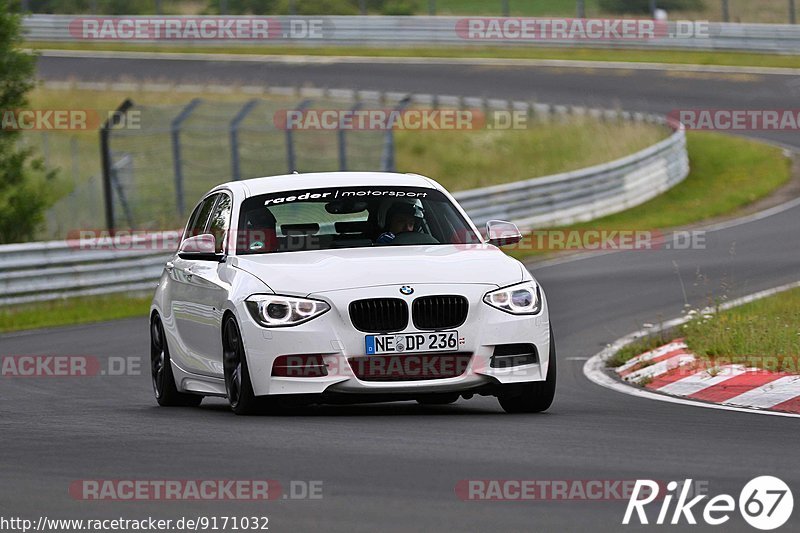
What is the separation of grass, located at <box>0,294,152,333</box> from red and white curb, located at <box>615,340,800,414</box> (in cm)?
923

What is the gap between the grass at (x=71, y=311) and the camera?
66.0 ft

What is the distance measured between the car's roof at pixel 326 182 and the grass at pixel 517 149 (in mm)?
22970

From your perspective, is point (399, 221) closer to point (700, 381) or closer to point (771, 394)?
point (700, 381)

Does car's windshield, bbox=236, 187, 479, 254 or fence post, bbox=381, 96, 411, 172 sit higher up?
car's windshield, bbox=236, 187, 479, 254

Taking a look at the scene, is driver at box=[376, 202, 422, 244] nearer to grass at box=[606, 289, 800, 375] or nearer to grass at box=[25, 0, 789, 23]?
grass at box=[606, 289, 800, 375]

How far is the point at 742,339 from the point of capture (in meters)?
12.1

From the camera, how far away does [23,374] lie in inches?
574

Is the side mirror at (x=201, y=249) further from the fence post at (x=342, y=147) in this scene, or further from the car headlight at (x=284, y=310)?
the fence post at (x=342, y=147)

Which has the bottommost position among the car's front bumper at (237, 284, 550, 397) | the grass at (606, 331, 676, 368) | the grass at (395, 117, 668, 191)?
the grass at (395, 117, 668, 191)

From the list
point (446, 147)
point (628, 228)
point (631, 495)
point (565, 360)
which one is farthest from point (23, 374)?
point (446, 147)

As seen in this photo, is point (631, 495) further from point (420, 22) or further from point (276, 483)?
point (420, 22)

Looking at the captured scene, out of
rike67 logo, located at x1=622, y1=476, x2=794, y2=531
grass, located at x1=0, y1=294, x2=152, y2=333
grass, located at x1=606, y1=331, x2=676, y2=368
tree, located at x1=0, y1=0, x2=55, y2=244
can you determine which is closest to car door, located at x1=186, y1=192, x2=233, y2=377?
rike67 logo, located at x1=622, y1=476, x2=794, y2=531

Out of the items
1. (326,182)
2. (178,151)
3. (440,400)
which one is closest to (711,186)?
(178,151)

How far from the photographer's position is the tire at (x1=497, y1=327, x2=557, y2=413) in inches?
379
